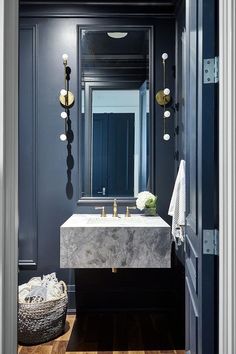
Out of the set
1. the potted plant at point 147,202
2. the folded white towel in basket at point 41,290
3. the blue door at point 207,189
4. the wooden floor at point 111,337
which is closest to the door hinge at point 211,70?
the blue door at point 207,189

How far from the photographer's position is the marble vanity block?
2.48 m

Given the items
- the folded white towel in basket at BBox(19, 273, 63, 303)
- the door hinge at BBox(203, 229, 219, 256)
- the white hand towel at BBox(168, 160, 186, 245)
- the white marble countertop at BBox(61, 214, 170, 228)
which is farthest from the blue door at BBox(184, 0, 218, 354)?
the folded white towel in basket at BBox(19, 273, 63, 303)

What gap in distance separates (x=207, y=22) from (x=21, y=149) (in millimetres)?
2272

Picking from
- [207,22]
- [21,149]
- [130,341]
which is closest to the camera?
[207,22]

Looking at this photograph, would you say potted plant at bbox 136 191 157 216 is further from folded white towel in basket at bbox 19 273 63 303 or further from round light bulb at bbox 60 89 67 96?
round light bulb at bbox 60 89 67 96

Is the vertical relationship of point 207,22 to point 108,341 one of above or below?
above

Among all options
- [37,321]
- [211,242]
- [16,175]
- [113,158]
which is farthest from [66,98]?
[211,242]

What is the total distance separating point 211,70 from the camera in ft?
4.51

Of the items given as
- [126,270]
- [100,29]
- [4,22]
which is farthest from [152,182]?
[4,22]

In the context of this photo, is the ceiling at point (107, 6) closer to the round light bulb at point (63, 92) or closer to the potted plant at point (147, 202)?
the round light bulb at point (63, 92)

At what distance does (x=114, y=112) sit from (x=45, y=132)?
0.63 m

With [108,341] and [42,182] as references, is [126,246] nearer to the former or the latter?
[108,341]

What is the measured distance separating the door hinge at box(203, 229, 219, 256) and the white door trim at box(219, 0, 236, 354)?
65 mm

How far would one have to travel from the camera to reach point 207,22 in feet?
4.43
